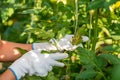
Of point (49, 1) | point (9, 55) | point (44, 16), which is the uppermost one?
point (49, 1)

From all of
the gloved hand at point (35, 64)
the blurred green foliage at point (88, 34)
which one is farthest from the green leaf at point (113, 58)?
the gloved hand at point (35, 64)

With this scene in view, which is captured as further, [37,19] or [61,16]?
[37,19]

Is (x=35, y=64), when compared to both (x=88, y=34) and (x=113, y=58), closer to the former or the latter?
(x=88, y=34)

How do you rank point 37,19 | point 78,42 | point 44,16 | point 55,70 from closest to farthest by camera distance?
point 78,42 → point 55,70 → point 44,16 → point 37,19

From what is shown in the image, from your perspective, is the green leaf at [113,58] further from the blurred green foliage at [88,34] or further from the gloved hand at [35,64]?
the gloved hand at [35,64]

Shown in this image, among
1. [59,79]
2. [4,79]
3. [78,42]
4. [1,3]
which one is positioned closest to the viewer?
[78,42]

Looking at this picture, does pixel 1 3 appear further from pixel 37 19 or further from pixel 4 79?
pixel 4 79

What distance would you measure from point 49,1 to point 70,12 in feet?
0.54

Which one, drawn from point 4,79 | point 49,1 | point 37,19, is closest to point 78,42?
point 49,1

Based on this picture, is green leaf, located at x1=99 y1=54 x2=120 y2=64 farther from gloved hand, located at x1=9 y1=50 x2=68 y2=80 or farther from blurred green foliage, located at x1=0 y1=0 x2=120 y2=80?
gloved hand, located at x1=9 y1=50 x2=68 y2=80

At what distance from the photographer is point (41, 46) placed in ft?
6.27

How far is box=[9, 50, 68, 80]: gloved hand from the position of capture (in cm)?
151

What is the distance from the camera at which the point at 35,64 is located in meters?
1.58

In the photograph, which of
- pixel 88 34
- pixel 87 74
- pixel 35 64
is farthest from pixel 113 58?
pixel 35 64
